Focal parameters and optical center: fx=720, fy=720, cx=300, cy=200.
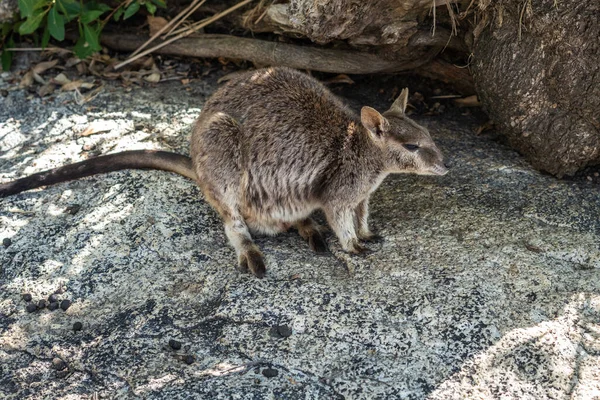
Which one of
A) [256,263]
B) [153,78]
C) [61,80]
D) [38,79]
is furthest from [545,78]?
[38,79]

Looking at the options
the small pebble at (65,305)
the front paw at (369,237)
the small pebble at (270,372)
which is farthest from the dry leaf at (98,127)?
the small pebble at (270,372)

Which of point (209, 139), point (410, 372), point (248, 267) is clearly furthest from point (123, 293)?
point (410, 372)

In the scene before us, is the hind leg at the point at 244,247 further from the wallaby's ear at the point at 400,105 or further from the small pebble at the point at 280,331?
the wallaby's ear at the point at 400,105

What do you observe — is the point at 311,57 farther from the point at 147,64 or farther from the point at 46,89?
the point at 46,89

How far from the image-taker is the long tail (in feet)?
17.1

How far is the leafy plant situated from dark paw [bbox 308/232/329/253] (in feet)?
8.46

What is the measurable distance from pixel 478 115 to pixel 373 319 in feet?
8.77

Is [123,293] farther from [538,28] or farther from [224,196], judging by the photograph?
[538,28]

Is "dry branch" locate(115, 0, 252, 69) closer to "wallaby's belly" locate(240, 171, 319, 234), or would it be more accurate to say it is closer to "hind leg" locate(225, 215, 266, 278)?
"wallaby's belly" locate(240, 171, 319, 234)

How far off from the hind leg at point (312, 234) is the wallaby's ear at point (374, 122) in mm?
810

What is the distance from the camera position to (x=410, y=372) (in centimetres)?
382

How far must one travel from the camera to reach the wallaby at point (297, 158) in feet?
15.8

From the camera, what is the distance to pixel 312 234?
5.00 meters

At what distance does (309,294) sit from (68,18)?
341 centimetres
